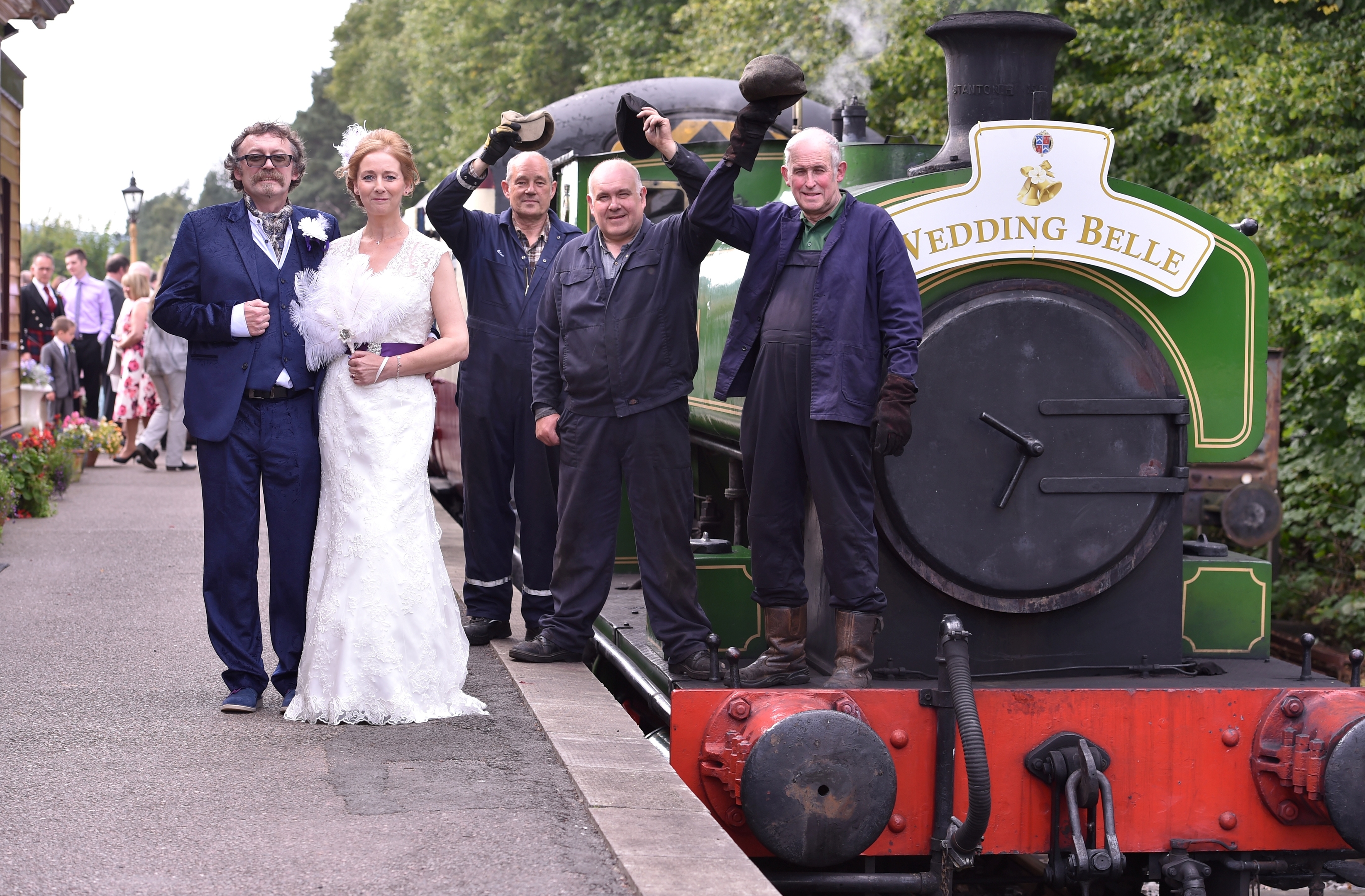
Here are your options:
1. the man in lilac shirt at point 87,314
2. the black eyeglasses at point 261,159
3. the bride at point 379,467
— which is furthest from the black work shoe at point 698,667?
the man in lilac shirt at point 87,314

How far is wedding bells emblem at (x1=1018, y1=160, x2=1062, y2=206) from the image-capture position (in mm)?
4559

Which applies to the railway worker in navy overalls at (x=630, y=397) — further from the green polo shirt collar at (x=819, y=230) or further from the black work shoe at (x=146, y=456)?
the black work shoe at (x=146, y=456)

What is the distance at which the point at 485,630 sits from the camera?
→ 6.12 metres

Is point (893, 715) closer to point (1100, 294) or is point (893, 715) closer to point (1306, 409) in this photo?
A: point (1100, 294)

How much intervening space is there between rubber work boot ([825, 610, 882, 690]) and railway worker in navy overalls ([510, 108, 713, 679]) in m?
0.69

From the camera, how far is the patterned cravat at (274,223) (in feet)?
16.8

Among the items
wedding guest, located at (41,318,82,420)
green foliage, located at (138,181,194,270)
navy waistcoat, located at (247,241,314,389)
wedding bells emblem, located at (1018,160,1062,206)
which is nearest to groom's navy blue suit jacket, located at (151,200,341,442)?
navy waistcoat, located at (247,241,314,389)

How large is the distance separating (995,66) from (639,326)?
144cm

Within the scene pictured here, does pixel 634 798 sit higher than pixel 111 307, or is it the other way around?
pixel 111 307

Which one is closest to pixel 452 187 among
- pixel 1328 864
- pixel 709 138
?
pixel 709 138

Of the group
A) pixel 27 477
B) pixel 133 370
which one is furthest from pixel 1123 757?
pixel 133 370

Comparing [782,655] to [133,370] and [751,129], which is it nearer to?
[751,129]

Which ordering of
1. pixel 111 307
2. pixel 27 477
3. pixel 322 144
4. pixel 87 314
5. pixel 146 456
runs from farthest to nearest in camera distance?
pixel 322 144, pixel 111 307, pixel 87 314, pixel 146 456, pixel 27 477

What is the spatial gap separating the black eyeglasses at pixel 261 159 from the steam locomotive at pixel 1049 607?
1553 mm
